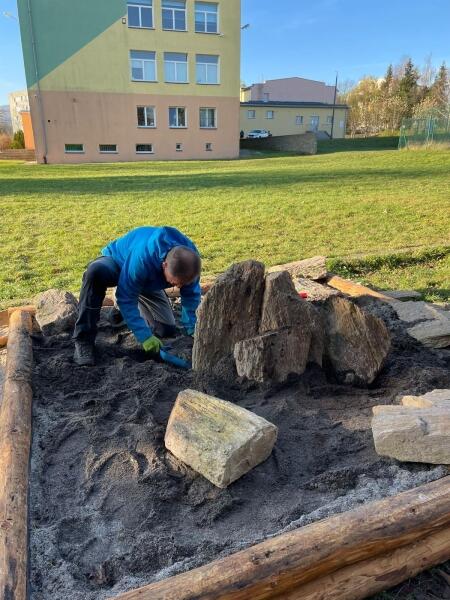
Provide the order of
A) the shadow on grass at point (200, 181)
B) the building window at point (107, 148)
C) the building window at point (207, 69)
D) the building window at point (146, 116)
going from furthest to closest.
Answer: the building window at point (207, 69)
the building window at point (146, 116)
the building window at point (107, 148)
the shadow on grass at point (200, 181)

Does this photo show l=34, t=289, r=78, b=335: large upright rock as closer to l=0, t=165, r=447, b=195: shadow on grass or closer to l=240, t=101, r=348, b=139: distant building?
l=0, t=165, r=447, b=195: shadow on grass

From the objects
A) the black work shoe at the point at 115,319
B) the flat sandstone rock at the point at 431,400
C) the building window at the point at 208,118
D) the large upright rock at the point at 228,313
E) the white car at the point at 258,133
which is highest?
the building window at the point at 208,118

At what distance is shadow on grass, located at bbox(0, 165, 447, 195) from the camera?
13.2m

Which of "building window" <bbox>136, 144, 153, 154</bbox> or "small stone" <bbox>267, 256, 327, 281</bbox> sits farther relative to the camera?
"building window" <bbox>136, 144, 153, 154</bbox>

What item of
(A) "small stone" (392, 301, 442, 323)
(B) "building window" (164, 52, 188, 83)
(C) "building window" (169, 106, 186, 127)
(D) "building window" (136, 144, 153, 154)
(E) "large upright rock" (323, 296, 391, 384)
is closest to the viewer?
(E) "large upright rock" (323, 296, 391, 384)

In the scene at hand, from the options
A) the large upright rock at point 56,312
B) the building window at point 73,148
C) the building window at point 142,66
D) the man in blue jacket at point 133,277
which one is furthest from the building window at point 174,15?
the man in blue jacket at point 133,277

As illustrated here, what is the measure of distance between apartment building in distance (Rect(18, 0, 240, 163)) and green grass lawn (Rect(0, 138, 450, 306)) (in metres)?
11.4

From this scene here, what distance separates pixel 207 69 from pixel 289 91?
1510 inches

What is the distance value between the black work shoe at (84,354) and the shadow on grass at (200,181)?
9.95 m

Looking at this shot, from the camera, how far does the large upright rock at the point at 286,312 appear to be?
2.87 m

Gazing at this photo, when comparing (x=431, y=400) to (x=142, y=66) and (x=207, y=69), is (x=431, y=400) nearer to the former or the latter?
(x=142, y=66)

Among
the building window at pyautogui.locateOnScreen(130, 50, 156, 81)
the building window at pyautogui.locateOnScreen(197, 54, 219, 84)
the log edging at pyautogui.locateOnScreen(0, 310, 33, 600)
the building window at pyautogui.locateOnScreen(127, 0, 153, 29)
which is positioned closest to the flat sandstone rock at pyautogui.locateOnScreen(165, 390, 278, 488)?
the log edging at pyautogui.locateOnScreen(0, 310, 33, 600)

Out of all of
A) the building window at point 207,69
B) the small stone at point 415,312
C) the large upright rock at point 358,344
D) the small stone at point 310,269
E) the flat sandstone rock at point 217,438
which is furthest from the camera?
the building window at point 207,69

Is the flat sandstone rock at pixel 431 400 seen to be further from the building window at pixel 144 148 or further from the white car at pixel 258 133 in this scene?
the white car at pixel 258 133
